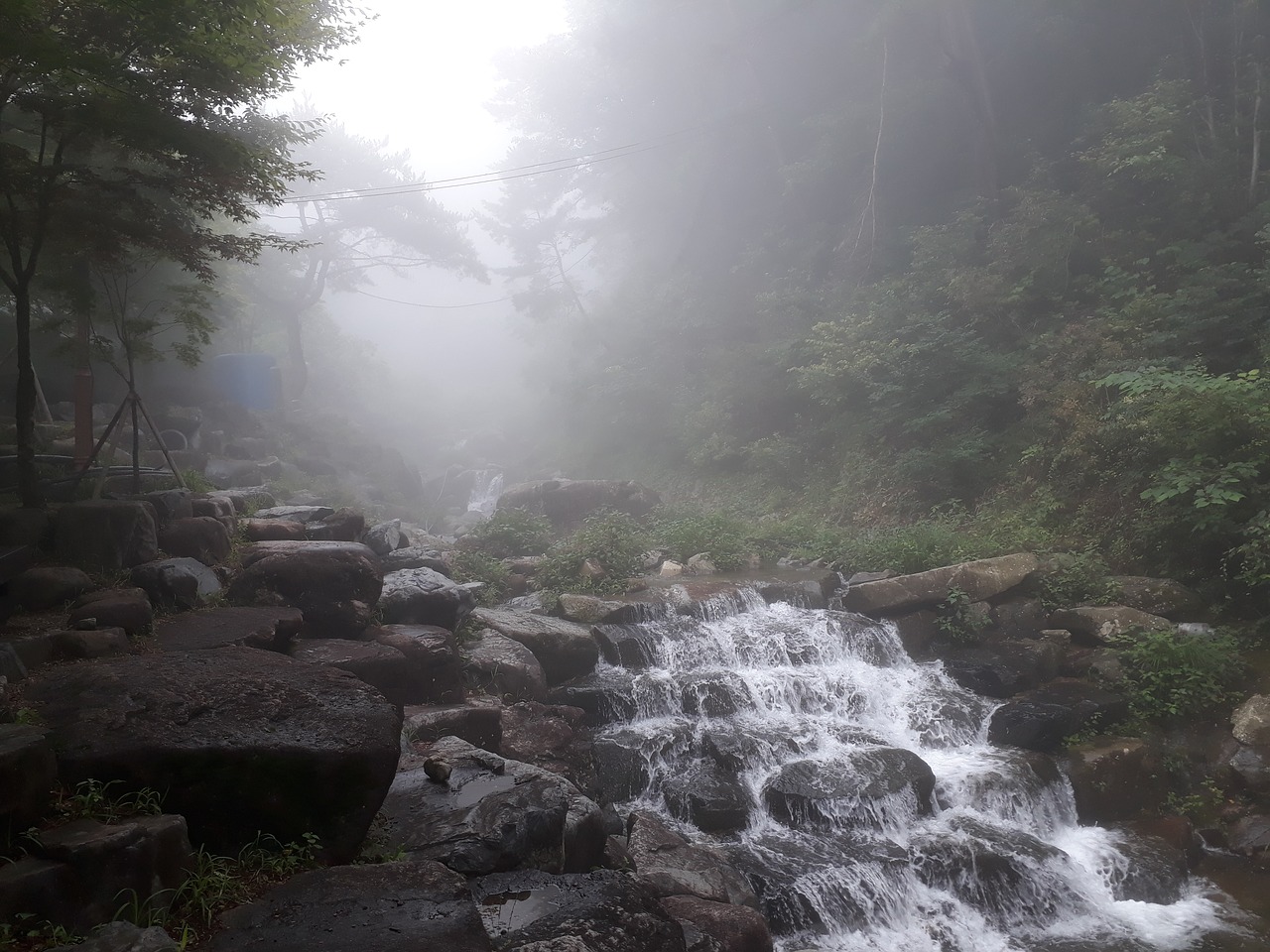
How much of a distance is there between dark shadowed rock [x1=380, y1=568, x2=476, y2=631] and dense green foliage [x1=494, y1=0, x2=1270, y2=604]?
686 centimetres

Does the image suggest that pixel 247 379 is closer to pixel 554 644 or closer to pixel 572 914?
pixel 554 644

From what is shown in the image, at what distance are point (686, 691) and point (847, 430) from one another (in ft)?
32.8

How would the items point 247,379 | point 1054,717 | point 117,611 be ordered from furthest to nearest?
point 247,379
point 1054,717
point 117,611

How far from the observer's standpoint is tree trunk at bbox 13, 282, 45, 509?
7.50 metres

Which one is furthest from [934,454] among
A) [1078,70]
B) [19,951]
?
[19,951]

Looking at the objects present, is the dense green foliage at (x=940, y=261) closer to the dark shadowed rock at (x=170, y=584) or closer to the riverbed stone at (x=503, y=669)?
the riverbed stone at (x=503, y=669)

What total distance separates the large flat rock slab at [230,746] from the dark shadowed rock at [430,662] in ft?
8.37

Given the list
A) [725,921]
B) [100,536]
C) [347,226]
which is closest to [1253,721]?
→ [725,921]

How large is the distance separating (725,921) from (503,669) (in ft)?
13.3

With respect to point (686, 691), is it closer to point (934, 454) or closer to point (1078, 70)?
point (934, 454)

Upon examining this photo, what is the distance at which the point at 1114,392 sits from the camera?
1176 cm

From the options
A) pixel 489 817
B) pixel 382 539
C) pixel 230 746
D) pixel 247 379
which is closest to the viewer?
pixel 230 746

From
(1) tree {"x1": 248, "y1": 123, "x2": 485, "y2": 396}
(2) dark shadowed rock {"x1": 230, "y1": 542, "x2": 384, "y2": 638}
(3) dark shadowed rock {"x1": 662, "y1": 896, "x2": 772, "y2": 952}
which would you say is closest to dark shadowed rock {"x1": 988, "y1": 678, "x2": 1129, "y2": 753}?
(3) dark shadowed rock {"x1": 662, "y1": 896, "x2": 772, "y2": 952}

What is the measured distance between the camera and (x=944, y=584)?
10039mm
